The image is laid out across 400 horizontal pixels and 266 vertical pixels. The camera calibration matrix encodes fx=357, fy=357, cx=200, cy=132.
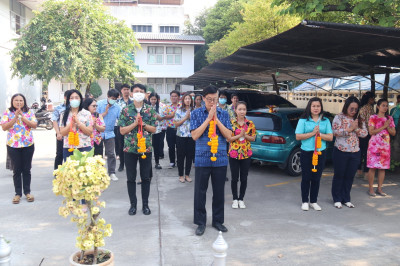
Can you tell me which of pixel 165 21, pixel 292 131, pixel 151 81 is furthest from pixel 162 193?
pixel 165 21

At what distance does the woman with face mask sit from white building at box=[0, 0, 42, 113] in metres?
15.3

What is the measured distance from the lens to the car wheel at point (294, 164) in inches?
301

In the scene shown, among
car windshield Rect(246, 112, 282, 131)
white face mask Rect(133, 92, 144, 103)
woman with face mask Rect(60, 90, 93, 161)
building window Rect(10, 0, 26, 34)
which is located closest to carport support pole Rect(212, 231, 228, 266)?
white face mask Rect(133, 92, 144, 103)

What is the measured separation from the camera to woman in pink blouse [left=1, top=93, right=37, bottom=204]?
221 inches

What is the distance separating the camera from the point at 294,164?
7.75 meters

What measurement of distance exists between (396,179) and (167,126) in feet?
17.0

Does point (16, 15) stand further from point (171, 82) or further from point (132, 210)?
point (132, 210)

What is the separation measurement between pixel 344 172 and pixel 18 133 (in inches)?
205

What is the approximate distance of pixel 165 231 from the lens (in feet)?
15.4

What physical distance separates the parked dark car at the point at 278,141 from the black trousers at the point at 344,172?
174 centimetres

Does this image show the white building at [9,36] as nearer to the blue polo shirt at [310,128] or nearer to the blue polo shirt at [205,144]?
the blue polo shirt at [205,144]

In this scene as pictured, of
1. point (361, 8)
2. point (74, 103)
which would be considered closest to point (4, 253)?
point (74, 103)

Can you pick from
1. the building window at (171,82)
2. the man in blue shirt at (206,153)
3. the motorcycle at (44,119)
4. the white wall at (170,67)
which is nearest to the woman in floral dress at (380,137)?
the man in blue shirt at (206,153)

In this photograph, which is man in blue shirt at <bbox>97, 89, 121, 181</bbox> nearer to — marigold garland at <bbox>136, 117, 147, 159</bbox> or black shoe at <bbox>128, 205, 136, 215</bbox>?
black shoe at <bbox>128, 205, 136, 215</bbox>
